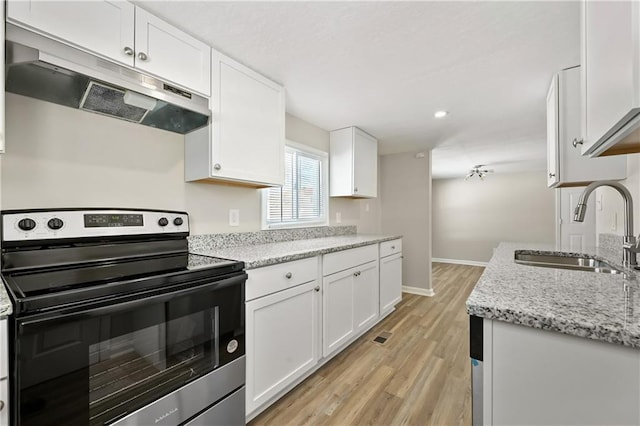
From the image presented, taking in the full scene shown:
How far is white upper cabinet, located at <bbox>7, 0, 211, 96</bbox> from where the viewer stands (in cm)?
102

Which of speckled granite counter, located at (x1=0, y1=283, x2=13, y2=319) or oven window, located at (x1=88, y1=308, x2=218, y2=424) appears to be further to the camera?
oven window, located at (x1=88, y1=308, x2=218, y2=424)

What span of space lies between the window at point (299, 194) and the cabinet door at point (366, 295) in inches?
29.3

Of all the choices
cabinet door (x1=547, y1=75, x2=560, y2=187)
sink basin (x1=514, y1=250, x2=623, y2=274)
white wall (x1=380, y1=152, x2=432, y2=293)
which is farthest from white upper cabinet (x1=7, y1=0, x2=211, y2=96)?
white wall (x1=380, y1=152, x2=432, y2=293)

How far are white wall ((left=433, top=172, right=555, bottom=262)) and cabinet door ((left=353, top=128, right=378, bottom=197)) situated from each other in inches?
161

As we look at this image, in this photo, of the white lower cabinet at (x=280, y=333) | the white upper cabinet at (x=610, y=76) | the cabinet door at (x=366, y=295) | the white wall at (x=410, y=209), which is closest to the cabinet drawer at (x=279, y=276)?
the white lower cabinet at (x=280, y=333)

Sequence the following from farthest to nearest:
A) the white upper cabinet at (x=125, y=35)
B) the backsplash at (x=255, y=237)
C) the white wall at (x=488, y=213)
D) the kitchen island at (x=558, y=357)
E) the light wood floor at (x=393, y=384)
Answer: the white wall at (x=488, y=213) < the backsplash at (x=255, y=237) < the light wood floor at (x=393, y=384) < the white upper cabinet at (x=125, y=35) < the kitchen island at (x=558, y=357)

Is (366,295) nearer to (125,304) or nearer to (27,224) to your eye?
(125,304)

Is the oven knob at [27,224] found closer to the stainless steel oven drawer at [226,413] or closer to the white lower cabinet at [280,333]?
the white lower cabinet at [280,333]

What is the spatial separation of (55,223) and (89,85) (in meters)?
0.60

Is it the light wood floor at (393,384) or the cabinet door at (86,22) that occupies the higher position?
the cabinet door at (86,22)

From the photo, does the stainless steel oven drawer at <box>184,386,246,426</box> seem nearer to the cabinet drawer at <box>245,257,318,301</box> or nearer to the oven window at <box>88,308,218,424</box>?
the oven window at <box>88,308,218,424</box>

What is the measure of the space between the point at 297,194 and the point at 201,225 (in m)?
1.14

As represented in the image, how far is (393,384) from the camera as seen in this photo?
1889 millimetres

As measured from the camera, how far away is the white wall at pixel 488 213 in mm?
5805
